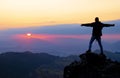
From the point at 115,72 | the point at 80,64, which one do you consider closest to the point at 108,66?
the point at 115,72

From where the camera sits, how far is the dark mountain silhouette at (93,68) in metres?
34.7

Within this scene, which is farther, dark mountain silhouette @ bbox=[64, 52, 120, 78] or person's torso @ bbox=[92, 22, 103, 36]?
person's torso @ bbox=[92, 22, 103, 36]

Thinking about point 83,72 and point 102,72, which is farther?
point 83,72

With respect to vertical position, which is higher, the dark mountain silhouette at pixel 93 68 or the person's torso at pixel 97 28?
the person's torso at pixel 97 28

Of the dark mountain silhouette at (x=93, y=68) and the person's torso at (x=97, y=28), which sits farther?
the person's torso at (x=97, y=28)

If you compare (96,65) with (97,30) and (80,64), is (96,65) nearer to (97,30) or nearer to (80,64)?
(80,64)

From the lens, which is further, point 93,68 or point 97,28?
point 97,28

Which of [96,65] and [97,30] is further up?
[97,30]

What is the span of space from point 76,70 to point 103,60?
141 inches

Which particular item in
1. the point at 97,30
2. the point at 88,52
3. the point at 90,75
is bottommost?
the point at 90,75

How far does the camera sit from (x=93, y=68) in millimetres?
36219

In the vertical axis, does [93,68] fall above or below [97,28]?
below

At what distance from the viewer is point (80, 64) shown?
125 feet

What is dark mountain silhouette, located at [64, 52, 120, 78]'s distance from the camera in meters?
34.7
